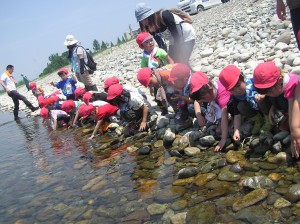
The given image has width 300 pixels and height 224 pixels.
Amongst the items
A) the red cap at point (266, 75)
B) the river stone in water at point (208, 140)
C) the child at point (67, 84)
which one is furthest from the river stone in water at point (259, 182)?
the child at point (67, 84)

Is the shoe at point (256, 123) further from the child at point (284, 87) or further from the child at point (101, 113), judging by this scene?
the child at point (101, 113)

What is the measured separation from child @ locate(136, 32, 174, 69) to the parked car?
66.7 ft

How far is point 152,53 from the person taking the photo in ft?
18.6

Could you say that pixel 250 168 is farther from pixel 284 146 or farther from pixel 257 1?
pixel 257 1

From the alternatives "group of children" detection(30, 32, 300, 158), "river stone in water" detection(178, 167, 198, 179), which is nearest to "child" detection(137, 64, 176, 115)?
"group of children" detection(30, 32, 300, 158)

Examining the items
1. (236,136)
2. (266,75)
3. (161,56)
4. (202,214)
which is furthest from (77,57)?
(202,214)

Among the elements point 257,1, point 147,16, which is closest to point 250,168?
point 147,16

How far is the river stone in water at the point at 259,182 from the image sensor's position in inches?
118

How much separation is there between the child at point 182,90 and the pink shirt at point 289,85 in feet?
5.51

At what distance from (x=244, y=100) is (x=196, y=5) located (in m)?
22.6

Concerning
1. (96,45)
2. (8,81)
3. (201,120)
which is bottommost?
(201,120)

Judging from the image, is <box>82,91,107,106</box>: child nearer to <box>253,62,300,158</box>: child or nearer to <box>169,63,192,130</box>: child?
<box>169,63,192,130</box>: child

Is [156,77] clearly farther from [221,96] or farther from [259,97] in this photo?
[259,97]

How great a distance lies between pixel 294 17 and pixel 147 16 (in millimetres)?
2216
